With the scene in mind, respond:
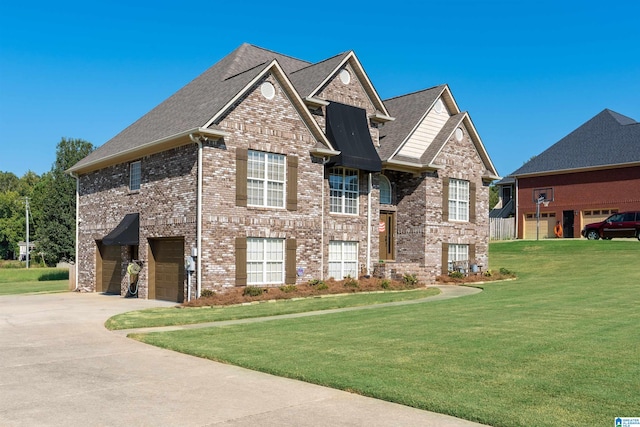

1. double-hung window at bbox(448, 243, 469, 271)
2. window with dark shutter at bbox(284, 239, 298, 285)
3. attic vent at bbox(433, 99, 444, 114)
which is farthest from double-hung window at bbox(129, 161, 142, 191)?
double-hung window at bbox(448, 243, 469, 271)

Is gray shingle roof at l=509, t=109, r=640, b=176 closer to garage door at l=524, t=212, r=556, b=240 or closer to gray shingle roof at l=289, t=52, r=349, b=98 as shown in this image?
garage door at l=524, t=212, r=556, b=240

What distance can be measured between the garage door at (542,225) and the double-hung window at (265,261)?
32726mm

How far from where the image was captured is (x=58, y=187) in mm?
51625

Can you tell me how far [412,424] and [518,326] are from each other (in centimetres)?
682

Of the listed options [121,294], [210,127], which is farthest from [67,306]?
[210,127]

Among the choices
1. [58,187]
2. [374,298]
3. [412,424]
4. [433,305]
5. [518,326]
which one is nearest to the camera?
[412,424]

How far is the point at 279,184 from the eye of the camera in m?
23.2

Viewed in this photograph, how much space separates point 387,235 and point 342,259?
14.0ft

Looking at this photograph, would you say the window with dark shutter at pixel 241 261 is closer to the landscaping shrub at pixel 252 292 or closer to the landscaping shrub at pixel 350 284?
the landscaping shrub at pixel 252 292

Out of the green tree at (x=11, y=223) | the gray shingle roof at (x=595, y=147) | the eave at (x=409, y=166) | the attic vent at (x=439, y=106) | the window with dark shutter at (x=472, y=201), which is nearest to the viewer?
the eave at (x=409, y=166)

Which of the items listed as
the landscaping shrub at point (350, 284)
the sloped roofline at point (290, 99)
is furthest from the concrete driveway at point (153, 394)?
the landscaping shrub at point (350, 284)

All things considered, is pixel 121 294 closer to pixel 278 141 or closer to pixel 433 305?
pixel 278 141

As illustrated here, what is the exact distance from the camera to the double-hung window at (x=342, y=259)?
1011 inches

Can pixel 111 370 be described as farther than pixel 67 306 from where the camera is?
No
